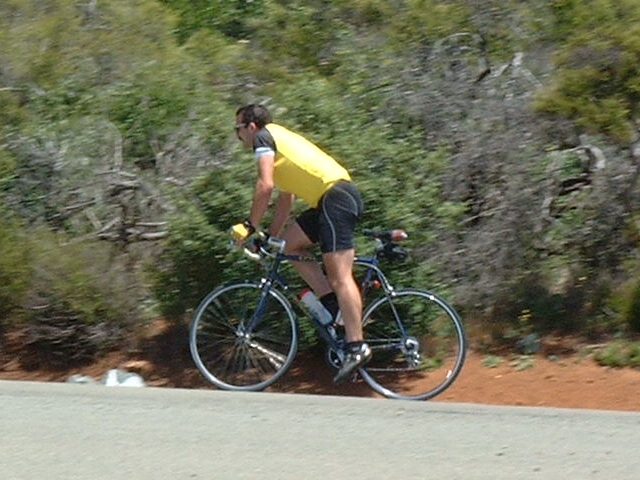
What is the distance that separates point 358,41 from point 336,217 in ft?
11.2

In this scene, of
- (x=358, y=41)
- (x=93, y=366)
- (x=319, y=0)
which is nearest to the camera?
(x=93, y=366)

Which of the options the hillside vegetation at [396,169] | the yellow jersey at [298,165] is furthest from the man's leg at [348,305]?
the hillside vegetation at [396,169]

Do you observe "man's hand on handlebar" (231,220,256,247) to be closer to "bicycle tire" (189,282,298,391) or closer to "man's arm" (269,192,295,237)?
"man's arm" (269,192,295,237)

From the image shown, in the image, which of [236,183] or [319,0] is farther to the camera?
[319,0]

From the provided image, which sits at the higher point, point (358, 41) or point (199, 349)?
point (358, 41)

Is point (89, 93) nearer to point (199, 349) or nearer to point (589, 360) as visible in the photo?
point (199, 349)

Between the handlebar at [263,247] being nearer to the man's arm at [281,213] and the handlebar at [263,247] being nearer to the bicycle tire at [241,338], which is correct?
the man's arm at [281,213]

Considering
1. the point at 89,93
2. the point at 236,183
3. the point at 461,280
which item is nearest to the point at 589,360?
the point at 461,280

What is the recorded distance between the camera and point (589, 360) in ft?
28.9

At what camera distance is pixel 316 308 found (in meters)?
8.19

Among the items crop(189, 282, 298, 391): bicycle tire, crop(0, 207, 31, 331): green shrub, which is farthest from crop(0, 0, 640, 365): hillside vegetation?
crop(189, 282, 298, 391): bicycle tire

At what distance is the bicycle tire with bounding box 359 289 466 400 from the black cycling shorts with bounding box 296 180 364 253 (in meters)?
0.57

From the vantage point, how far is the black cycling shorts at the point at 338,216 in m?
7.86

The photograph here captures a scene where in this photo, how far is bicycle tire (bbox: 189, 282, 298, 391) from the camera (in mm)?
8289
